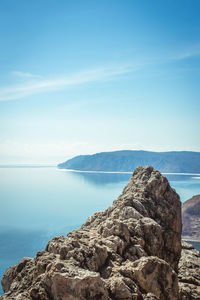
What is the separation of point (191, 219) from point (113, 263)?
291 ft

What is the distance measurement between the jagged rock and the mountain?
7557cm

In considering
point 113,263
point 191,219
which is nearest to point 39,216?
point 191,219

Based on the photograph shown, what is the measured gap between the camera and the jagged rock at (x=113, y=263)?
520cm

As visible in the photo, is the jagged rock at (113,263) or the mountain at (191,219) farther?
the mountain at (191,219)

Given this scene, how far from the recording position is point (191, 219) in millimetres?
88500

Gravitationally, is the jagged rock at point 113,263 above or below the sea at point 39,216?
above

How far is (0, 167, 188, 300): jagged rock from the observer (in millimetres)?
5199

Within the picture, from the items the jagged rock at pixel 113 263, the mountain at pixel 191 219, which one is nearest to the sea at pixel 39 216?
the mountain at pixel 191 219

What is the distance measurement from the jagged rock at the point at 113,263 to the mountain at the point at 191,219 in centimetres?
7557

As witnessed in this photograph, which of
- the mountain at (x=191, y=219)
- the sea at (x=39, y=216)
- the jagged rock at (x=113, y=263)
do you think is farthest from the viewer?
the mountain at (x=191, y=219)

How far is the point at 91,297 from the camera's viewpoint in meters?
5.11

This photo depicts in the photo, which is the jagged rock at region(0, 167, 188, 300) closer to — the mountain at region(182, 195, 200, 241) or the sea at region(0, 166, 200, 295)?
the sea at region(0, 166, 200, 295)

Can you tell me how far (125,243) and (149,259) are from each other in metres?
2.01

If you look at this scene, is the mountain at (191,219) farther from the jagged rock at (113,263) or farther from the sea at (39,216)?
the jagged rock at (113,263)
